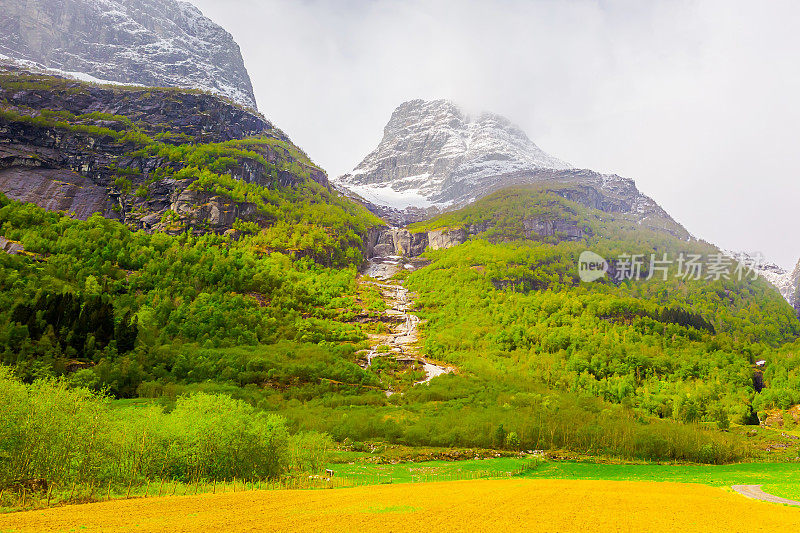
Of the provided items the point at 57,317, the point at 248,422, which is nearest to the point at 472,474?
Answer: the point at 248,422

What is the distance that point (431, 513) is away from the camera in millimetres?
26031

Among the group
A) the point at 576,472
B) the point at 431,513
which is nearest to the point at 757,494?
the point at 576,472

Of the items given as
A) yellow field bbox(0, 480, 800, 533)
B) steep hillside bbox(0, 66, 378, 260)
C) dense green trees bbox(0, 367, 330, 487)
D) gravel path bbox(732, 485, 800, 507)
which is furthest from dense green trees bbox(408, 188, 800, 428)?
dense green trees bbox(0, 367, 330, 487)

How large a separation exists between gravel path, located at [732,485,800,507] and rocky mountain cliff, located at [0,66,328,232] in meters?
140

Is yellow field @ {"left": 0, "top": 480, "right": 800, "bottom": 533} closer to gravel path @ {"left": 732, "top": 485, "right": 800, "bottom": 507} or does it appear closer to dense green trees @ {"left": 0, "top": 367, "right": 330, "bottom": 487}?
gravel path @ {"left": 732, "top": 485, "right": 800, "bottom": 507}

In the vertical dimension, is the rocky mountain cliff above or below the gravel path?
above

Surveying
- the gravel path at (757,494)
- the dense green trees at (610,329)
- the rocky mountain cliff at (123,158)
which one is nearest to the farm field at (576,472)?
the gravel path at (757,494)

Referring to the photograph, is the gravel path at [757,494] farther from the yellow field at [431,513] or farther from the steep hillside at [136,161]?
the steep hillside at [136,161]

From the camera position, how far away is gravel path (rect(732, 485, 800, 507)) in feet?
99.8

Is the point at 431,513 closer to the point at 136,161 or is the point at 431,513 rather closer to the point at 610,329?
the point at 610,329

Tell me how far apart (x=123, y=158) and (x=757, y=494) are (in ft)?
600

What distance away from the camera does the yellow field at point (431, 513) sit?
22.7m

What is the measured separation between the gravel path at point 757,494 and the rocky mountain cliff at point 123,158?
14043 cm

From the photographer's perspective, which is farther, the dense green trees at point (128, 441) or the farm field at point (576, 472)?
the farm field at point (576, 472)
